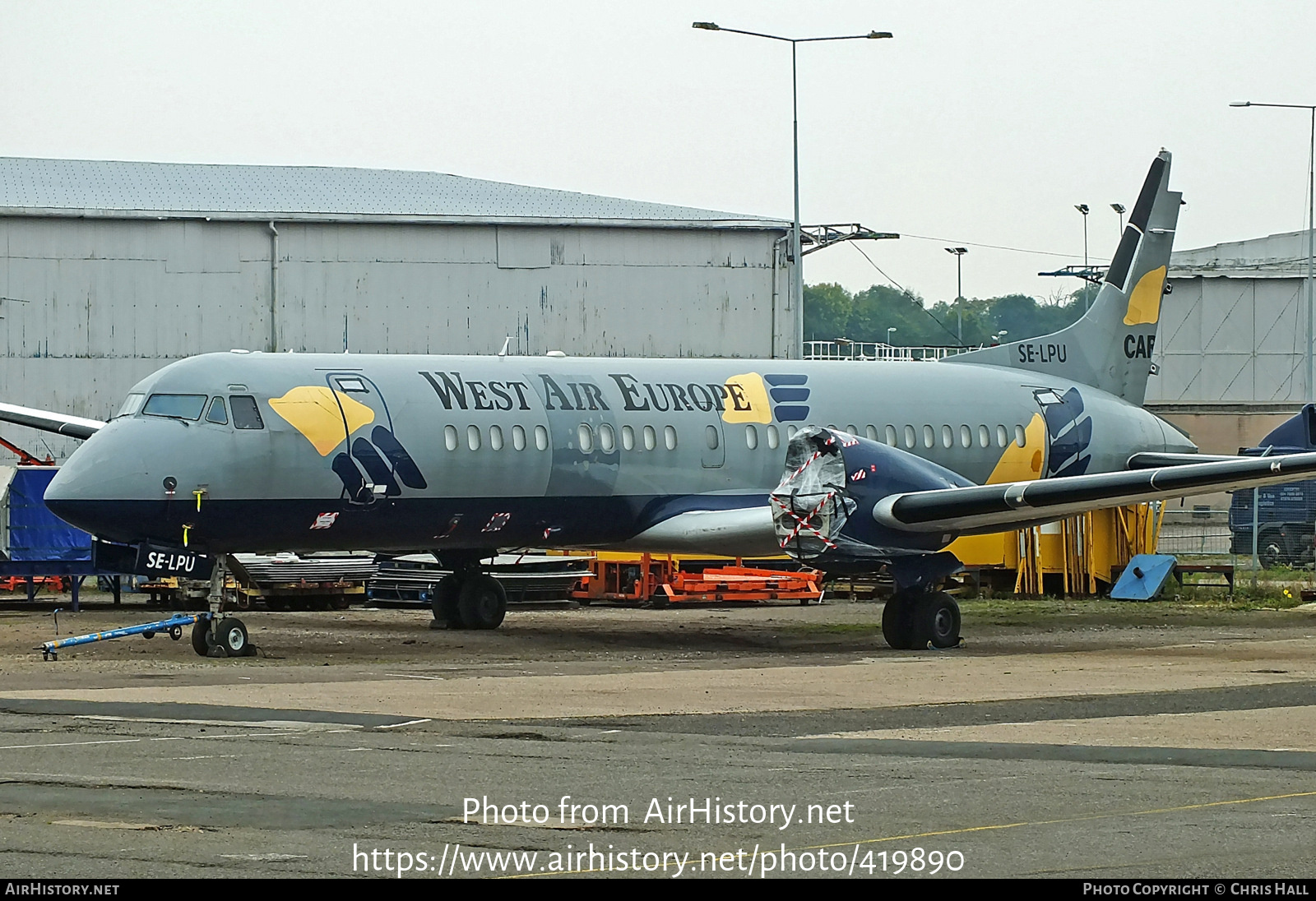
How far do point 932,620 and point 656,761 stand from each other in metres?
11.4

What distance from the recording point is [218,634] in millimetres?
19812

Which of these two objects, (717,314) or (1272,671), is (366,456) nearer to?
(1272,671)

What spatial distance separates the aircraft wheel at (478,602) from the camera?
2536cm

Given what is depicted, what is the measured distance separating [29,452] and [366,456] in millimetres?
23525

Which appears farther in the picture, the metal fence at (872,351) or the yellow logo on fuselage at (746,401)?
the metal fence at (872,351)

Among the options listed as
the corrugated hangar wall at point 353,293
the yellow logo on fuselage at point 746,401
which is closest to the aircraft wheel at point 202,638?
the yellow logo on fuselage at point 746,401

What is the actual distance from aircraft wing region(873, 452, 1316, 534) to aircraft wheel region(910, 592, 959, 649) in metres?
0.90

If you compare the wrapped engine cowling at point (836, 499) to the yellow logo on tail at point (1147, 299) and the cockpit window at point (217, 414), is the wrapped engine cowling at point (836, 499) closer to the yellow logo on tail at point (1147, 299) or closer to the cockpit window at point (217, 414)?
the cockpit window at point (217, 414)

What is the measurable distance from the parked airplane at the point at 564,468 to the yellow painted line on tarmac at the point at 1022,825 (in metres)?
11.4

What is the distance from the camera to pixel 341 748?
12125 mm

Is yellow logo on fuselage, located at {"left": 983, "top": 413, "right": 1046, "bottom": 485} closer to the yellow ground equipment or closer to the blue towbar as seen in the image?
the yellow ground equipment

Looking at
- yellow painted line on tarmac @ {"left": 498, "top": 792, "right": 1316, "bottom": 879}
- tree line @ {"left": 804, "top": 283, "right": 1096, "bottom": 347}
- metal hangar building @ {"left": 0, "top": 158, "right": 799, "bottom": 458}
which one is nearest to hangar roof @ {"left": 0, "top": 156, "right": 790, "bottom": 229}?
metal hangar building @ {"left": 0, "top": 158, "right": 799, "bottom": 458}

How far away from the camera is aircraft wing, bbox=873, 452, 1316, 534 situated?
21172mm

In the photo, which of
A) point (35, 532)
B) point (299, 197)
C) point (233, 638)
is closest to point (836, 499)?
point (233, 638)
